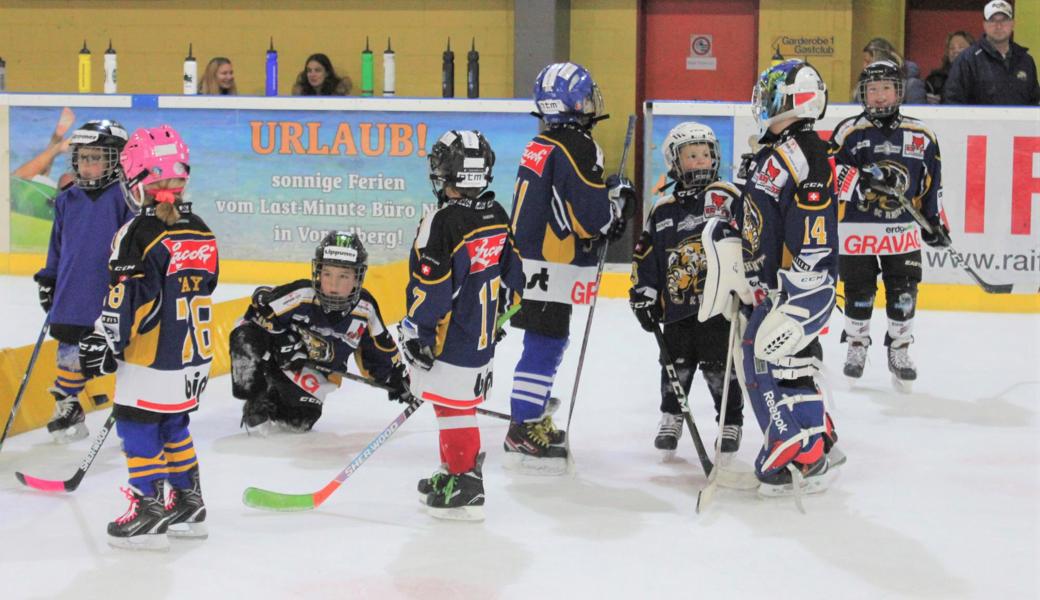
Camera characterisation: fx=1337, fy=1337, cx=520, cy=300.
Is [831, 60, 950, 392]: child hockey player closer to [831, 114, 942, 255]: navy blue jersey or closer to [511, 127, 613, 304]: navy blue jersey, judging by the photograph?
[831, 114, 942, 255]: navy blue jersey

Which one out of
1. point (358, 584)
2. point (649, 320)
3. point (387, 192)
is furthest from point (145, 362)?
point (387, 192)

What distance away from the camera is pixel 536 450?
14.7 feet

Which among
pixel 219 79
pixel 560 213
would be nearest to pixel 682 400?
pixel 560 213

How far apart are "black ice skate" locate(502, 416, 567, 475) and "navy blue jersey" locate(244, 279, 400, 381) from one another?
0.71m

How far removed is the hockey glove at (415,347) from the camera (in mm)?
3756

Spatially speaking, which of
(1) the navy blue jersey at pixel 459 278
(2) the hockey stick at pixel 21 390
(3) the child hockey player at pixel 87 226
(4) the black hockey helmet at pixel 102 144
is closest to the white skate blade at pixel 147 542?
(1) the navy blue jersey at pixel 459 278

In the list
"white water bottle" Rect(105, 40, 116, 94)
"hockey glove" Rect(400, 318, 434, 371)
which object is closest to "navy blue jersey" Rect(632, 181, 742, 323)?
"hockey glove" Rect(400, 318, 434, 371)

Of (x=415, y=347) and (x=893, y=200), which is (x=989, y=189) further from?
(x=415, y=347)

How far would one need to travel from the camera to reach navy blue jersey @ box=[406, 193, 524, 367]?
3729 millimetres

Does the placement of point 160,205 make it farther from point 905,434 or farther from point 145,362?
point 905,434

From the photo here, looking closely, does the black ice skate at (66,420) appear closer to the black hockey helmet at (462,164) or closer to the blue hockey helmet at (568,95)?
the black hockey helmet at (462,164)

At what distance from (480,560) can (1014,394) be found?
316 cm

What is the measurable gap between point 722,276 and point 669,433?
79cm

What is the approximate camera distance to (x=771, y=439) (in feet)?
13.3
